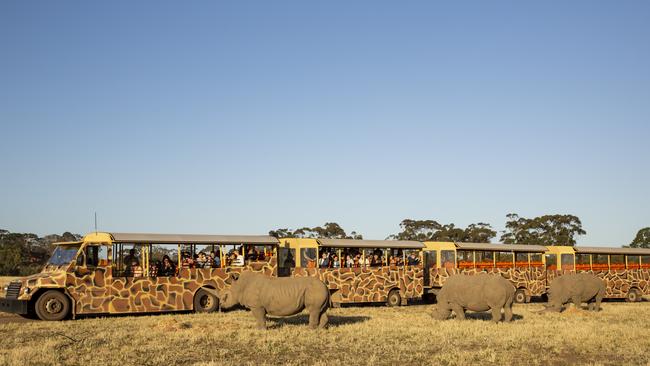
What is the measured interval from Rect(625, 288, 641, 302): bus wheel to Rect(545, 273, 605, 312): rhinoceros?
8.59 metres

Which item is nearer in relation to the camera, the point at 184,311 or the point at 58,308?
the point at 58,308

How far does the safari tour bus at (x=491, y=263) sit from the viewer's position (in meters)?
29.8

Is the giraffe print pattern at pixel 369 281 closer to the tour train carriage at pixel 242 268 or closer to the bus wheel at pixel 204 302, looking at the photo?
the tour train carriage at pixel 242 268

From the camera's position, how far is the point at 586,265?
3366 cm

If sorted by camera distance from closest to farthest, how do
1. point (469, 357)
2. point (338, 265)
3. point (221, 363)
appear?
point (221, 363)
point (469, 357)
point (338, 265)

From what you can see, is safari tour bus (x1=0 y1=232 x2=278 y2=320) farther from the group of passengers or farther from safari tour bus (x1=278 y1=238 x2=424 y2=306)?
the group of passengers

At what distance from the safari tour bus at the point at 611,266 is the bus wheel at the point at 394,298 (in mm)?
8389

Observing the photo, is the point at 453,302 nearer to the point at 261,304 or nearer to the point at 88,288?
the point at 261,304

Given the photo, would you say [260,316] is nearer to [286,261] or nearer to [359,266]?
[286,261]

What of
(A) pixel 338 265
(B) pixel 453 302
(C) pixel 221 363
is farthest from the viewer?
(A) pixel 338 265

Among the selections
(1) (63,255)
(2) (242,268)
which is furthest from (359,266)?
(1) (63,255)

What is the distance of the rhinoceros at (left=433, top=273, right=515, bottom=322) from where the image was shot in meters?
21.3

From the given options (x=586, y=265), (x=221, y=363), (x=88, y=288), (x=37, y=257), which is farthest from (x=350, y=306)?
(x=37, y=257)

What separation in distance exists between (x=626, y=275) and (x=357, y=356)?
2377 centimetres
